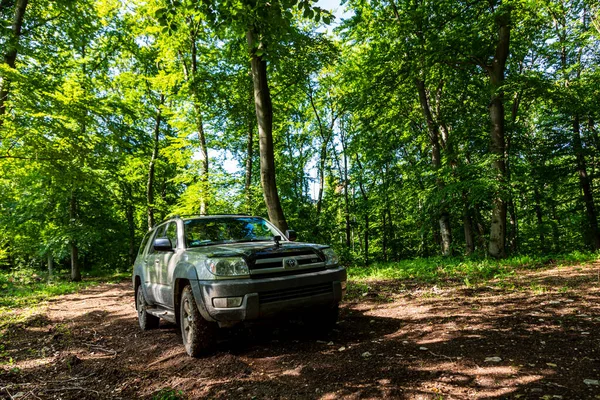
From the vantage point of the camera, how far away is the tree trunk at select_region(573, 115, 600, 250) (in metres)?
13.9

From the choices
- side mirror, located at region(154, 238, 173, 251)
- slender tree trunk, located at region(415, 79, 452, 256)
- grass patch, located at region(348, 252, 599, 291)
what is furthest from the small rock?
slender tree trunk, located at region(415, 79, 452, 256)

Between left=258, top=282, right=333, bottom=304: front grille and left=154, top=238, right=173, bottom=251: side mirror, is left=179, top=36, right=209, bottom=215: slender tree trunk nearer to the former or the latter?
left=154, top=238, right=173, bottom=251: side mirror

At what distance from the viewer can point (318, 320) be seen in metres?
4.77

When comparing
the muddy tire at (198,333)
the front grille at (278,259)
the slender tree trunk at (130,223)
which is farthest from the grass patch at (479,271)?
the slender tree trunk at (130,223)

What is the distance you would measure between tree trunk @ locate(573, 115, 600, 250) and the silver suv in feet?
47.7

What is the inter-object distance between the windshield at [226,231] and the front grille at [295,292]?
1.45 m

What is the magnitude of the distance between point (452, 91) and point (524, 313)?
12514 mm

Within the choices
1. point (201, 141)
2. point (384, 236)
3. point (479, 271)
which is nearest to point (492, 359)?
point (479, 271)

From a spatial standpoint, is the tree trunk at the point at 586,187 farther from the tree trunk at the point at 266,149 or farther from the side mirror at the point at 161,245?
the side mirror at the point at 161,245

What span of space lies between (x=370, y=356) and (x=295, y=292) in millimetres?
1093

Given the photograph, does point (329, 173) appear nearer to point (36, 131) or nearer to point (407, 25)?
point (407, 25)

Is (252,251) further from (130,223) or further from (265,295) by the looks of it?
(130,223)

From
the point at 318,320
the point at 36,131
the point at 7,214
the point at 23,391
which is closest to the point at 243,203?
the point at 36,131

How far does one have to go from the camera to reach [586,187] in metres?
14.6
